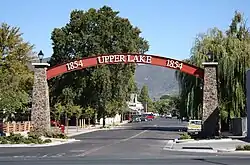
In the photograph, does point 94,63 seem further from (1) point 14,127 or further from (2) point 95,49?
(2) point 95,49

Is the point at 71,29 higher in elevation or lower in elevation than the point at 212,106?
higher

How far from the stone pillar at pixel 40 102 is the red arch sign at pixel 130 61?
0.66 m

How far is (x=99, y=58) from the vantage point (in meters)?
38.0

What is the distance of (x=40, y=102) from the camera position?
38.0 meters

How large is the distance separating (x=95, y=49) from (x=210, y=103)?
35.8 metres

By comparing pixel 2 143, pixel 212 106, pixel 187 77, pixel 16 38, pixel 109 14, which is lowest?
pixel 2 143

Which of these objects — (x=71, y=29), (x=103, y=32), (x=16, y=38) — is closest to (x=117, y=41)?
(x=103, y=32)

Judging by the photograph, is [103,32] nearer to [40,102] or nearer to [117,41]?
[117,41]

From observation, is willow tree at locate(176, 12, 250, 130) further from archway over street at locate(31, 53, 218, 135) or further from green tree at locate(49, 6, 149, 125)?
green tree at locate(49, 6, 149, 125)

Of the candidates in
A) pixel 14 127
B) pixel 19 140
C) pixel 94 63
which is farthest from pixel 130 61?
pixel 14 127

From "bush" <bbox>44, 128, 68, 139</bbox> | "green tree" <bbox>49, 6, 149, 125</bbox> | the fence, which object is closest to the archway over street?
"bush" <bbox>44, 128, 68, 139</bbox>

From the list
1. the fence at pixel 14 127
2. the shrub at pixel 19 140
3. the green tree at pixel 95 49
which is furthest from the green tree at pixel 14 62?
the shrub at pixel 19 140

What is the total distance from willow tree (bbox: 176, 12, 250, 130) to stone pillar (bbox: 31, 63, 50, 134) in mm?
16364

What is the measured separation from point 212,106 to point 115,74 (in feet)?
119
